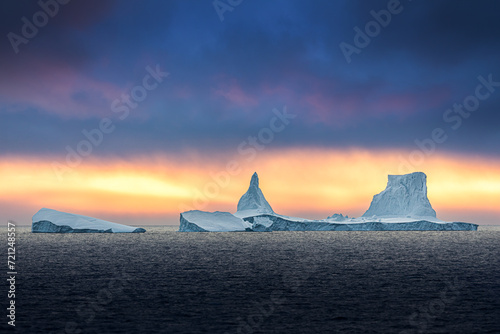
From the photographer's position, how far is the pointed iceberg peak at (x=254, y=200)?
168m

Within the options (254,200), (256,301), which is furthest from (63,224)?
(256,301)

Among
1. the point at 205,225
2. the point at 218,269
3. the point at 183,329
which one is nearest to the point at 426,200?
the point at 205,225

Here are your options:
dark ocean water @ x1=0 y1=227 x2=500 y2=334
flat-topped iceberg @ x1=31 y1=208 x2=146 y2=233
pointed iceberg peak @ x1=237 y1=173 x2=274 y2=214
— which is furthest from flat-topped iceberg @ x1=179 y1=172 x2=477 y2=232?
dark ocean water @ x1=0 y1=227 x2=500 y2=334

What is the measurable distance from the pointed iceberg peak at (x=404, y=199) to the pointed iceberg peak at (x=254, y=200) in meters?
46.2

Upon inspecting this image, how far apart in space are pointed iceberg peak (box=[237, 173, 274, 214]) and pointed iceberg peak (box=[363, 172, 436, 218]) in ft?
152

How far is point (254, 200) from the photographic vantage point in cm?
16888

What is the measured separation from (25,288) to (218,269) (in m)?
20.6

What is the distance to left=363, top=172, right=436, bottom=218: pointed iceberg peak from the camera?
174 m

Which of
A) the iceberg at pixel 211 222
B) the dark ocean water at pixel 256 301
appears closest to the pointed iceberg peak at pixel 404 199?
the iceberg at pixel 211 222

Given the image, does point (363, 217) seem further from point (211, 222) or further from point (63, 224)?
point (63, 224)

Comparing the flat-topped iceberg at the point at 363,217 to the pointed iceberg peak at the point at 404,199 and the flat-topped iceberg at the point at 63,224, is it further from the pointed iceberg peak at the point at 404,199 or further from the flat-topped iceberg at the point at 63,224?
the flat-topped iceberg at the point at 63,224

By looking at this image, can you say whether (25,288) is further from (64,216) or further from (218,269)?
(64,216)

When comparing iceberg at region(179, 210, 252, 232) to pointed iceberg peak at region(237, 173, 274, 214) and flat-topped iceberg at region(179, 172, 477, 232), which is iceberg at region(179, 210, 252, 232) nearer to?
flat-topped iceberg at region(179, 172, 477, 232)

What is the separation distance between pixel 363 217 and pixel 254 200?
49.0 meters
